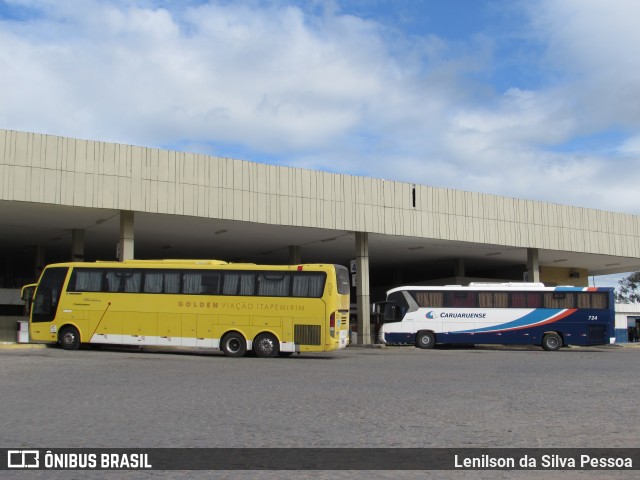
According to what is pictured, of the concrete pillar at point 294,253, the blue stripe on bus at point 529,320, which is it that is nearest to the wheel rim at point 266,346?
the blue stripe on bus at point 529,320

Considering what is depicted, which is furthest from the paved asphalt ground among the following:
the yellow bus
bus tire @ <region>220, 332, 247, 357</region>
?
bus tire @ <region>220, 332, 247, 357</region>

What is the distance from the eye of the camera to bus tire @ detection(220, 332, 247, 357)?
2337 cm

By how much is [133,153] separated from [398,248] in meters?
19.4

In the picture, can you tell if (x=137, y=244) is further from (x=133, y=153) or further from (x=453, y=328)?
(x=453, y=328)

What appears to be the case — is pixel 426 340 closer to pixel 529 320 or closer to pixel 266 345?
Answer: pixel 529 320

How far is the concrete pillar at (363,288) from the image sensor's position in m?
35.8

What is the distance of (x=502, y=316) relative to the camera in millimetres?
33094

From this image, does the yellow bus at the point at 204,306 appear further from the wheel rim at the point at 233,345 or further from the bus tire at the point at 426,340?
the bus tire at the point at 426,340

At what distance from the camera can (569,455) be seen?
6961 millimetres

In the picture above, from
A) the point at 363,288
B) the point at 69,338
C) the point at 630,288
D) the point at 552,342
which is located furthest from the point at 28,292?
the point at 630,288

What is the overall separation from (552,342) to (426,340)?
5667 mm

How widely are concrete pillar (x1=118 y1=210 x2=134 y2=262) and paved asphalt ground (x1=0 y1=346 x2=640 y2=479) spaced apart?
11.6 m

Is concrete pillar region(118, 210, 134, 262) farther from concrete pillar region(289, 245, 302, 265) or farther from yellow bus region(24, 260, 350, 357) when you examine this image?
concrete pillar region(289, 245, 302, 265)

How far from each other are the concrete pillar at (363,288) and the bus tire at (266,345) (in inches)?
519
